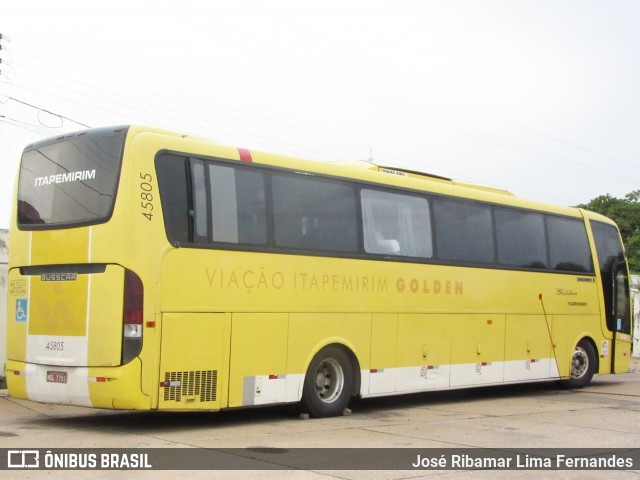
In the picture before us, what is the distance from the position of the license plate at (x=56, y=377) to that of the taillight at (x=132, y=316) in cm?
95

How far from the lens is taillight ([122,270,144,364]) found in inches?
391

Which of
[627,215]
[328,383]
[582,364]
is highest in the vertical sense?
[627,215]

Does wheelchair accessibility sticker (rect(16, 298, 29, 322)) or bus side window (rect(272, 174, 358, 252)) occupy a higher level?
bus side window (rect(272, 174, 358, 252))

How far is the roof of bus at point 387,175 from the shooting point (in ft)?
36.2

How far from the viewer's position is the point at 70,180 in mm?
10703

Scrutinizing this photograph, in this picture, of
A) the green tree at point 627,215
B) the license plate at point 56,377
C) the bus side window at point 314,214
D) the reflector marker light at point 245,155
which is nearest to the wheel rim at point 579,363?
the bus side window at point 314,214

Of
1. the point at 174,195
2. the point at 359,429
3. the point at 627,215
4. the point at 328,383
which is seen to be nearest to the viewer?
the point at 174,195

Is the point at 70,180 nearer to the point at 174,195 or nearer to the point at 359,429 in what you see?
the point at 174,195

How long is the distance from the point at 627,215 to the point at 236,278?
5622 centimetres

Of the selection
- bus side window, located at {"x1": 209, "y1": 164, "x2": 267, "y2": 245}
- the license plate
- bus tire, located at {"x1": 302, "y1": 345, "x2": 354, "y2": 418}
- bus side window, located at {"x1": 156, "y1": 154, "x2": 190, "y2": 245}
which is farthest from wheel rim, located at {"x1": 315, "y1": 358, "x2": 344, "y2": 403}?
the license plate

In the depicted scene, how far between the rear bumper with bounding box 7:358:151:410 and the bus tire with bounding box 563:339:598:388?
10.3 m

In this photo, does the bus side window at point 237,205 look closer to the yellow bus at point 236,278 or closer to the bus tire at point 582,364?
the yellow bus at point 236,278

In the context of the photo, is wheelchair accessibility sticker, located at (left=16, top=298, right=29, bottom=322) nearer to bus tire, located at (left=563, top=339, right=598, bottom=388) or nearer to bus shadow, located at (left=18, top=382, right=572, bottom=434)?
bus shadow, located at (left=18, top=382, right=572, bottom=434)

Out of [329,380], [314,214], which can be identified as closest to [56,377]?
[329,380]
